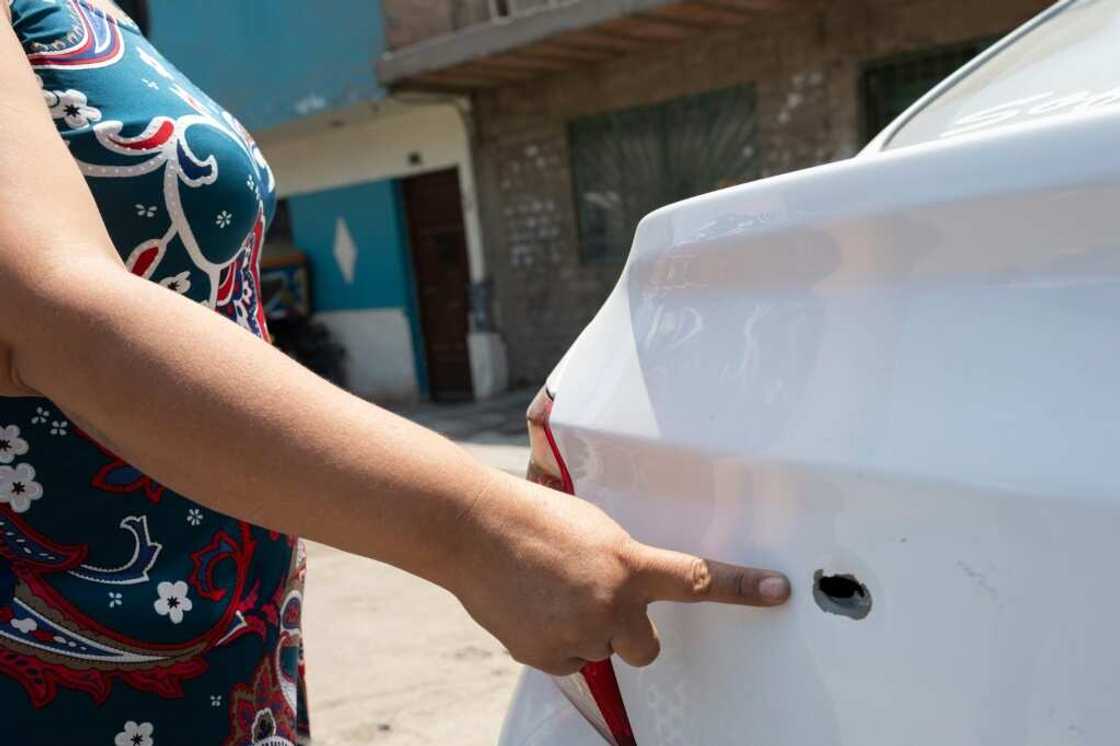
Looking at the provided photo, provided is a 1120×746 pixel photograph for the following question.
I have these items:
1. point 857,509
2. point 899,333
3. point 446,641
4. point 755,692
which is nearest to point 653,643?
point 755,692

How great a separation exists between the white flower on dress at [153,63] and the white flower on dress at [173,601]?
0.55 metres

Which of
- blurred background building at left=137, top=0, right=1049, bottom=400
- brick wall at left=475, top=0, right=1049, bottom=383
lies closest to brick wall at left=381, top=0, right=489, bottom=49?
blurred background building at left=137, top=0, right=1049, bottom=400

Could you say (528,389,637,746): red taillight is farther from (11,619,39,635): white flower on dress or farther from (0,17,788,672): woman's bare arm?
(11,619,39,635): white flower on dress

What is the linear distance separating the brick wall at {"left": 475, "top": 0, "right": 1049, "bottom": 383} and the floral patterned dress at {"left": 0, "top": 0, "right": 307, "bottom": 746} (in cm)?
596

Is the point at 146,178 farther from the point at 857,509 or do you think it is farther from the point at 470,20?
the point at 470,20

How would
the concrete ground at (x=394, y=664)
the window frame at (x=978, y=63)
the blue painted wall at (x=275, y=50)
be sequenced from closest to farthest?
1. the window frame at (x=978, y=63)
2. the concrete ground at (x=394, y=664)
3. the blue painted wall at (x=275, y=50)

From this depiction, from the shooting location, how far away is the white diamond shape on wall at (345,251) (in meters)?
10.0

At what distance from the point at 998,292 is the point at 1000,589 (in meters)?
0.21

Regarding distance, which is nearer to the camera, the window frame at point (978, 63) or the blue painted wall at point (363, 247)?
the window frame at point (978, 63)

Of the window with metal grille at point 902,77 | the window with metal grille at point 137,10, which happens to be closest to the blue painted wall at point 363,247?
the window with metal grille at point 902,77

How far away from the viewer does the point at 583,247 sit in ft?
26.8

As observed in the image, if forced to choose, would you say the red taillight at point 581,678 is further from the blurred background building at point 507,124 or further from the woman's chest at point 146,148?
the blurred background building at point 507,124

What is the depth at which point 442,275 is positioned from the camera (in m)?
9.48

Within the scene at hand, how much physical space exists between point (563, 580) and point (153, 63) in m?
0.75
